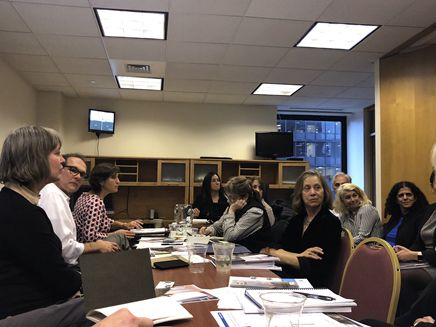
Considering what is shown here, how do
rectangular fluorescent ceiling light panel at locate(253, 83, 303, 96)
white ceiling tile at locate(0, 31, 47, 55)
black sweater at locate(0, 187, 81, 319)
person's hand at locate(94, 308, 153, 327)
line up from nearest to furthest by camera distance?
person's hand at locate(94, 308, 153, 327), black sweater at locate(0, 187, 81, 319), white ceiling tile at locate(0, 31, 47, 55), rectangular fluorescent ceiling light panel at locate(253, 83, 303, 96)

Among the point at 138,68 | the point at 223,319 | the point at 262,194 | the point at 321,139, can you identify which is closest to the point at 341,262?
the point at 223,319

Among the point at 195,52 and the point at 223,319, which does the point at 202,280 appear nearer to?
the point at 223,319

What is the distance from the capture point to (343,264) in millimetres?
2041

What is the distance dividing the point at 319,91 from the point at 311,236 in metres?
4.13

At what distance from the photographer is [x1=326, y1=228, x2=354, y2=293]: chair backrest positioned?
2023 mm

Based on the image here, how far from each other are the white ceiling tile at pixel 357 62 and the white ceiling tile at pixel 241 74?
90 centimetres

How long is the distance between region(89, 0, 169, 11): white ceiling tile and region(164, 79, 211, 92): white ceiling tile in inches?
81.7

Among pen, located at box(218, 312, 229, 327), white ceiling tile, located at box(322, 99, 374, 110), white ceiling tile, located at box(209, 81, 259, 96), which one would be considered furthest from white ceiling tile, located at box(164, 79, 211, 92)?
pen, located at box(218, 312, 229, 327)

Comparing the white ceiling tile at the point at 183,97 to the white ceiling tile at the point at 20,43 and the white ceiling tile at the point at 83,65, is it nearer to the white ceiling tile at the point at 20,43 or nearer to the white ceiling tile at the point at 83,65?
the white ceiling tile at the point at 83,65

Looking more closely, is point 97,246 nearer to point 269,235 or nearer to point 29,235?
point 29,235

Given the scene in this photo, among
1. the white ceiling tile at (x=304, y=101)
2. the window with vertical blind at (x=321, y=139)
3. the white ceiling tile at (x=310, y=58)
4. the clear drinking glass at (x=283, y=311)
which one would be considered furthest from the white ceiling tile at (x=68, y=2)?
the window with vertical blind at (x=321, y=139)

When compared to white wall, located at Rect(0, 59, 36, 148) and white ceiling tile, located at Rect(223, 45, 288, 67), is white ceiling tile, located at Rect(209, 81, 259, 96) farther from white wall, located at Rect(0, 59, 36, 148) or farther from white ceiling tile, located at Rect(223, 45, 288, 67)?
white wall, located at Rect(0, 59, 36, 148)

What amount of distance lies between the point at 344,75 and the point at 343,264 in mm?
3599

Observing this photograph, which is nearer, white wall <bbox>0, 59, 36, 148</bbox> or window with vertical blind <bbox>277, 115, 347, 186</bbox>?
white wall <bbox>0, 59, 36, 148</bbox>
